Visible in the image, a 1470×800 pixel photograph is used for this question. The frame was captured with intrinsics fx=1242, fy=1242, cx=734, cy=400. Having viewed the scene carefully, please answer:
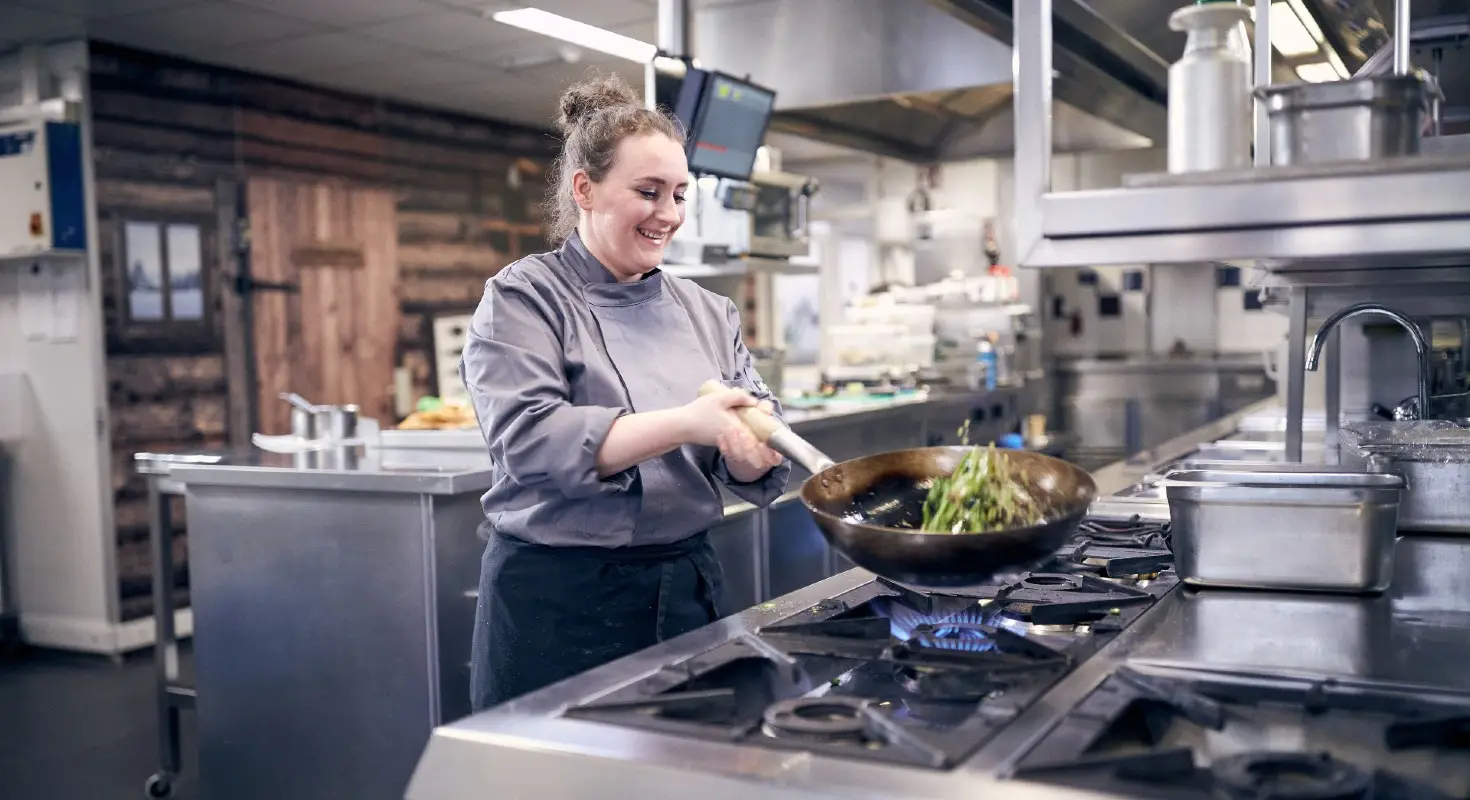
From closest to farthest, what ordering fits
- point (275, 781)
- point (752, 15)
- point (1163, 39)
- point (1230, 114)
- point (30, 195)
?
point (1230, 114) < point (275, 781) < point (1163, 39) < point (752, 15) < point (30, 195)

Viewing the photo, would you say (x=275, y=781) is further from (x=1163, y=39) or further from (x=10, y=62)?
(x=10, y=62)

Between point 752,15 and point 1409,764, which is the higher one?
point 752,15

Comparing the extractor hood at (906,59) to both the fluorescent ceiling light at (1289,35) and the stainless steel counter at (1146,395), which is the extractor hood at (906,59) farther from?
the stainless steel counter at (1146,395)

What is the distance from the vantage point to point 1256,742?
1193mm

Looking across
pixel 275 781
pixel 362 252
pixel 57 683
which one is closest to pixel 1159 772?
pixel 275 781

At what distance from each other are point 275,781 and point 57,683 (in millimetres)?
2696

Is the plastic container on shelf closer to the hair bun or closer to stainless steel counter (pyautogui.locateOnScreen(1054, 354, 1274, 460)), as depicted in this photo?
stainless steel counter (pyautogui.locateOnScreen(1054, 354, 1274, 460))

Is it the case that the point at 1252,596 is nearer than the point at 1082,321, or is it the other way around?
the point at 1252,596

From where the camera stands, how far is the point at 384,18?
18.9ft

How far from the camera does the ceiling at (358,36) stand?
5.51m

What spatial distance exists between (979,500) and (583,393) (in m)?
0.75

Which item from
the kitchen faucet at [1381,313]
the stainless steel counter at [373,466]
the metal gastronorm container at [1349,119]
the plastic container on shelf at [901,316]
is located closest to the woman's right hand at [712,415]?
the metal gastronorm container at [1349,119]

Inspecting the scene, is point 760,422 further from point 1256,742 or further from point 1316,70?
point 1316,70

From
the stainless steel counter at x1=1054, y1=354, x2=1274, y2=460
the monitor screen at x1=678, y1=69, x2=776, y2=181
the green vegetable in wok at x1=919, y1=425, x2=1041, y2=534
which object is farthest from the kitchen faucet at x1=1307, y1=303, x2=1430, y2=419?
the stainless steel counter at x1=1054, y1=354, x2=1274, y2=460
